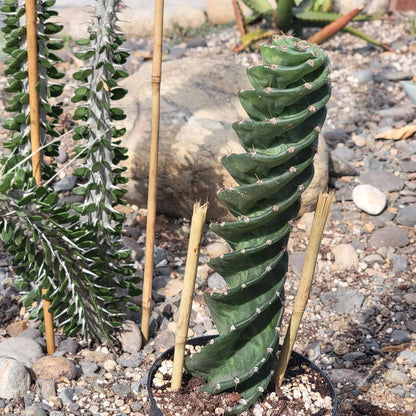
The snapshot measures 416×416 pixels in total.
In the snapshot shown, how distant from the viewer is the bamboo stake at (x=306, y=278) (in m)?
1.80

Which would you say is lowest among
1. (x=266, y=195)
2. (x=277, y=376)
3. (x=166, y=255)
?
(x=166, y=255)

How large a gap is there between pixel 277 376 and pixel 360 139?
2783mm

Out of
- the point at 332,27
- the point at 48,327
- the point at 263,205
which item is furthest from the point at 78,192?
the point at 332,27

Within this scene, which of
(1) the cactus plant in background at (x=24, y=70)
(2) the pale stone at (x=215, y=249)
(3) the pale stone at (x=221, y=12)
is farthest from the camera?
(3) the pale stone at (x=221, y=12)

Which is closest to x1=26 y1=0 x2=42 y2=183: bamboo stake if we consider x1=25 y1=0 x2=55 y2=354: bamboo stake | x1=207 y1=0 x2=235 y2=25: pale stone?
x1=25 y1=0 x2=55 y2=354: bamboo stake

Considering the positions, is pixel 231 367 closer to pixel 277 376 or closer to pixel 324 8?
pixel 277 376

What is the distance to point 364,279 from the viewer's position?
341cm

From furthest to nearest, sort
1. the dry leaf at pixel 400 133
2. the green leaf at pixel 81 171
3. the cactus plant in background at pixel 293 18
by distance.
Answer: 1. the cactus plant in background at pixel 293 18
2. the dry leaf at pixel 400 133
3. the green leaf at pixel 81 171

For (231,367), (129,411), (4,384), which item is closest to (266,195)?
(231,367)

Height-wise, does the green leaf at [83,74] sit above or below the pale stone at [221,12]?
above

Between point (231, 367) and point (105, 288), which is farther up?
point (231, 367)

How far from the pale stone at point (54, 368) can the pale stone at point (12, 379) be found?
66mm

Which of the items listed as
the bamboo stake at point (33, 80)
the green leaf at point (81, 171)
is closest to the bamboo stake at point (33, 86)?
the bamboo stake at point (33, 80)

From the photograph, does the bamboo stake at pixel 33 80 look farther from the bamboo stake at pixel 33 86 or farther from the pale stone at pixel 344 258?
the pale stone at pixel 344 258
